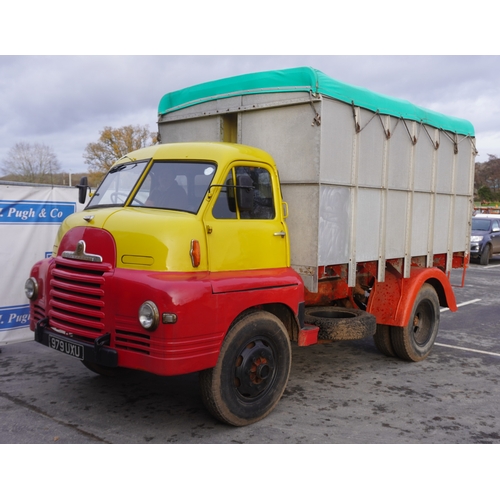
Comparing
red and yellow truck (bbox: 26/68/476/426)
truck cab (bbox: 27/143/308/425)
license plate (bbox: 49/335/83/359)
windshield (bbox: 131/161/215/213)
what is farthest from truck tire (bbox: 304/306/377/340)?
license plate (bbox: 49/335/83/359)

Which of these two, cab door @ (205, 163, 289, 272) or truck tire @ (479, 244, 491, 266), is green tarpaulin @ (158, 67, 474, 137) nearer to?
cab door @ (205, 163, 289, 272)

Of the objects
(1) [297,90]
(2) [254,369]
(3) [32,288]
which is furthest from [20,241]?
(1) [297,90]

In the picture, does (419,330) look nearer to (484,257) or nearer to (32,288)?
(32,288)

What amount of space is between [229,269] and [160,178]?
3.73 ft

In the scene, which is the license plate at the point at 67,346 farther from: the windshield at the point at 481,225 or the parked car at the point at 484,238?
the windshield at the point at 481,225

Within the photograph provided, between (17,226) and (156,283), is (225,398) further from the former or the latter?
(17,226)

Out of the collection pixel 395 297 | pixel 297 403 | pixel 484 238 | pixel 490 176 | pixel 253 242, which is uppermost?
pixel 490 176

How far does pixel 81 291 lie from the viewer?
4570 millimetres

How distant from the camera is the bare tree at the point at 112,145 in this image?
142 ft

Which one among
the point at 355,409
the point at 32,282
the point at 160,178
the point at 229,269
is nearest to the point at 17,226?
the point at 32,282

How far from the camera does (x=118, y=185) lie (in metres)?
5.29

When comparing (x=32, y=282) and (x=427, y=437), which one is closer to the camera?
(x=427, y=437)

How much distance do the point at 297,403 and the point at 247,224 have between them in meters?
1.96

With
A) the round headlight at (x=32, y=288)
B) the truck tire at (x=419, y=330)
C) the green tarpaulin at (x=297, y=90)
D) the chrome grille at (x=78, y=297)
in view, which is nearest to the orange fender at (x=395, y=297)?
the truck tire at (x=419, y=330)
